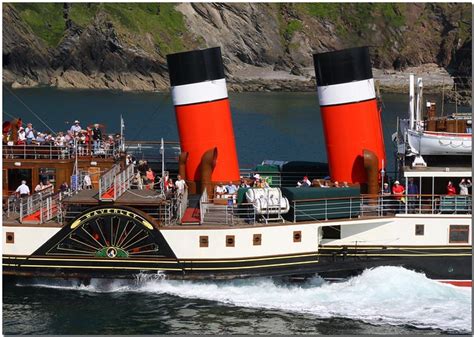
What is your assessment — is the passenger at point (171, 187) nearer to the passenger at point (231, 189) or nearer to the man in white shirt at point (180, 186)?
the man in white shirt at point (180, 186)

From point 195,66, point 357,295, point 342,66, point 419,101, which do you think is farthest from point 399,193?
point 195,66

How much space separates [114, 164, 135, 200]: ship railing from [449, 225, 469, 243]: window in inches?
352

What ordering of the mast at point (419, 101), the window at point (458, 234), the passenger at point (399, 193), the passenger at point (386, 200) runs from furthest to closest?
the mast at point (419, 101), the passenger at point (399, 193), the passenger at point (386, 200), the window at point (458, 234)

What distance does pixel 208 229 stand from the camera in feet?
85.5

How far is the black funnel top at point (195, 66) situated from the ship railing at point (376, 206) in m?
4.85

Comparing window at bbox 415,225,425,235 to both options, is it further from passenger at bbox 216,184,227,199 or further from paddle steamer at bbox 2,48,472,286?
passenger at bbox 216,184,227,199

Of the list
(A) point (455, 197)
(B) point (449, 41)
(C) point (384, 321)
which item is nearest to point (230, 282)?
(C) point (384, 321)

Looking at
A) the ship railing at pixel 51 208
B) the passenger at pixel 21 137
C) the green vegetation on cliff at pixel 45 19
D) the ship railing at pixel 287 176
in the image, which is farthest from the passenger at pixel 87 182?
the green vegetation on cliff at pixel 45 19

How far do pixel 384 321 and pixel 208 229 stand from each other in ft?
16.6

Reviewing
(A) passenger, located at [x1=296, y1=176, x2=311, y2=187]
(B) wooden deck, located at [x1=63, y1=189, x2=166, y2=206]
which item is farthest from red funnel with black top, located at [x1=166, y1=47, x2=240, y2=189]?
(B) wooden deck, located at [x1=63, y1=189, x2=166, y2=206]

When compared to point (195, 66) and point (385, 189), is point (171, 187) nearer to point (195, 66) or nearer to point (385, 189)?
point (195, 66)

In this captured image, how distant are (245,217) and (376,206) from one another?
3.62m

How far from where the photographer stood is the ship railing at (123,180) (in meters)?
26.6

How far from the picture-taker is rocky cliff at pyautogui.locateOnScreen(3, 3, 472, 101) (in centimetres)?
12588
